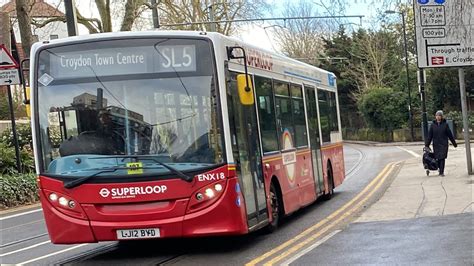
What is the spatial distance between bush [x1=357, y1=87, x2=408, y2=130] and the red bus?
45025 mm

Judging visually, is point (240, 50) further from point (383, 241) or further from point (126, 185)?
point (383, 241)

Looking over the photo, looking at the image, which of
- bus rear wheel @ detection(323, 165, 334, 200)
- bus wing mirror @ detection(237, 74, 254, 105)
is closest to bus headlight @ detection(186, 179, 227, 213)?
bus wing mirror @ detection(237, 74, 254, 105)

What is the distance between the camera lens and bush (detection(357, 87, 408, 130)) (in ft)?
170

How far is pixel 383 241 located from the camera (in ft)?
28.3

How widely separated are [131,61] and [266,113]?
2.66 metres

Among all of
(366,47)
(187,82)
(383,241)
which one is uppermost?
(366,47)

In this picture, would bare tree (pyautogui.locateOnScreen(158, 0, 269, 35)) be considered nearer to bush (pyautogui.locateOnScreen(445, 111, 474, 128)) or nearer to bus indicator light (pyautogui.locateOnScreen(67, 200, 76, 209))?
bush (pyautogui.locateOnScreen(445, 111, 474, 128))

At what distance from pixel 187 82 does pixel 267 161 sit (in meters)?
2.11

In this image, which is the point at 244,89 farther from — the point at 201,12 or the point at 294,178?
the point at 201,12

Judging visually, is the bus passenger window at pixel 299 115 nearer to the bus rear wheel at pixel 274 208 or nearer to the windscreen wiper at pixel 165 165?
the bus rear wheel at pixel 274 208

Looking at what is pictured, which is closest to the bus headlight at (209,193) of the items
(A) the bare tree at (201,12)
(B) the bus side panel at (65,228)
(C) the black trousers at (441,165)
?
(B) the bus side panel at (65,228)

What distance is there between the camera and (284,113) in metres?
11.0

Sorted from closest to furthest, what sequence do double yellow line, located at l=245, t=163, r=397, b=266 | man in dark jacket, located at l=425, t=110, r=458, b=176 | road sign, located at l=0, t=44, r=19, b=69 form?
double yellow line, located at l=245, t=163, r=397, b=266 → man in dark jacket, located at l=425, t=110, r=458, b=176 → road sign, located at l=0, t=44, r=19, b=69

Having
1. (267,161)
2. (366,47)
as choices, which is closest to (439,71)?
(366,47)
